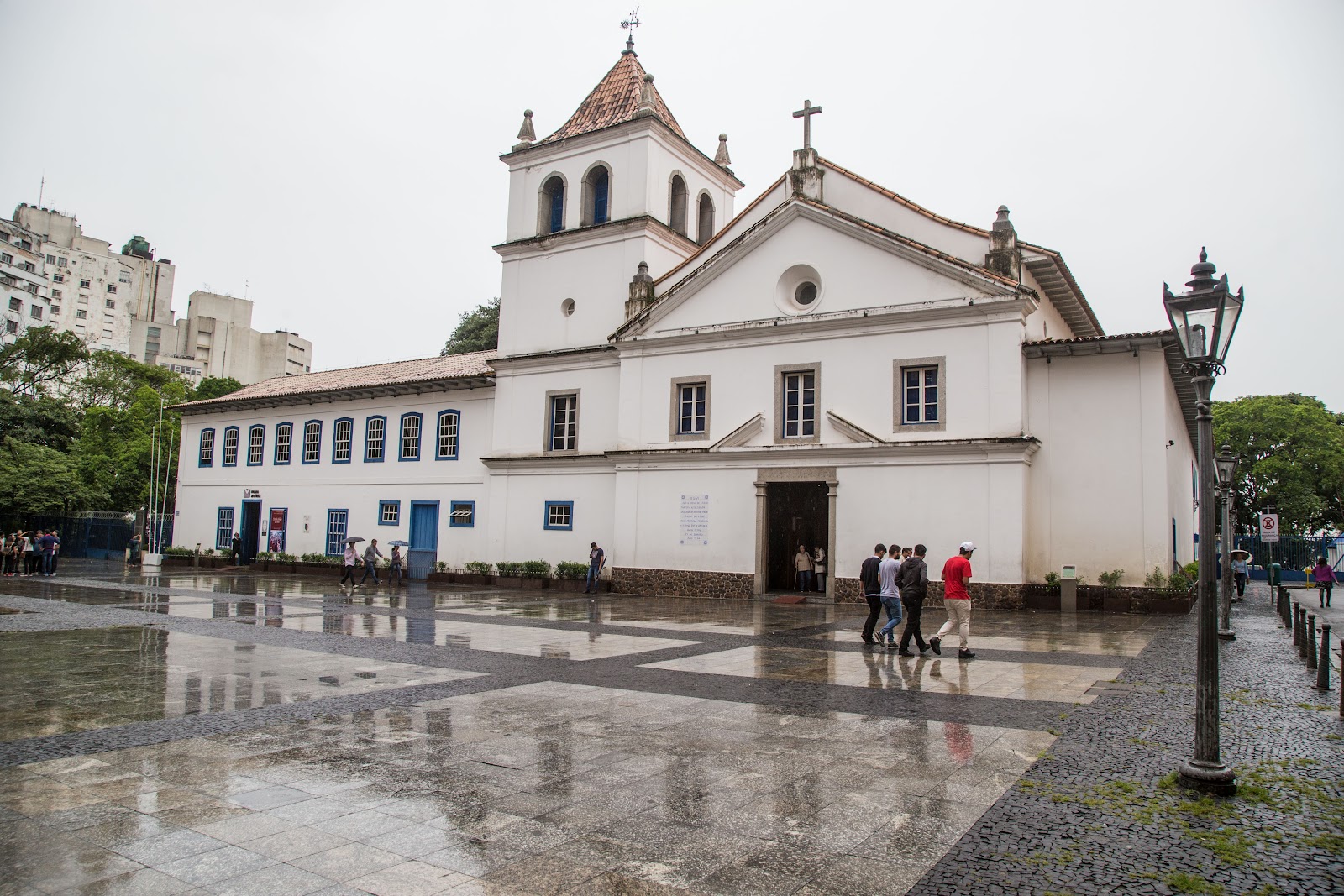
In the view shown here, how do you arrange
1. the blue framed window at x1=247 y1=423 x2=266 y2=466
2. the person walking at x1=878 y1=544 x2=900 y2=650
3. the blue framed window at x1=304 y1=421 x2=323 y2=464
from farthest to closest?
the blue framed window at x1=247 y1=423 x2=266 y2=466, the blue framed window at x1=304 y1=421 x2=323 y2=464, the person walking at x1=878 y1=544 x2=900 y2=650

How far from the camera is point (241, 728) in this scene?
7.43 metres

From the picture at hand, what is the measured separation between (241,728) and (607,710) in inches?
122

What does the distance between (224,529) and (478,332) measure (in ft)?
58.0

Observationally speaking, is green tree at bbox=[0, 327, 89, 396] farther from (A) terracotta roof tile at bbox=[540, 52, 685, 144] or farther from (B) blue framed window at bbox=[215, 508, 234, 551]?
(A) terracotta roof tile at bbox=[540, 52, 685, 144]

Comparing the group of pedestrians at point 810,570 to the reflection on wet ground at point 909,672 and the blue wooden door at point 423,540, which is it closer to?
the reflection on wet ground at point 909,672

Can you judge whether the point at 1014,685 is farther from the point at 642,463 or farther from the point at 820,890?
the point at 642,463

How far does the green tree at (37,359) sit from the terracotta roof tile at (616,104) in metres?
37.7

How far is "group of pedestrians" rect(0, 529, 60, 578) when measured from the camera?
29453 millimetres

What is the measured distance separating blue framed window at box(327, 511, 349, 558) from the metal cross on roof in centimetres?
2035

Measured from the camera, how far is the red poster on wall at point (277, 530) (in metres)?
34.2

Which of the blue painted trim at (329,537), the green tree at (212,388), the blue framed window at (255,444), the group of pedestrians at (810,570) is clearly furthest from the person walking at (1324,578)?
the green tree at (212,388)

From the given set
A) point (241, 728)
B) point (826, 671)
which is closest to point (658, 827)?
point (241, 728)

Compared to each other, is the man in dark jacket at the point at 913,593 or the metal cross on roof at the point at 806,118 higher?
the metal cross on roof at the point at 806,118

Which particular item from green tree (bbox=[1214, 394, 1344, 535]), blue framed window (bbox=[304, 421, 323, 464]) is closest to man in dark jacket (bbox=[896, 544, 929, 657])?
blue framed window (bbox=[304, 421, 323, 464])
